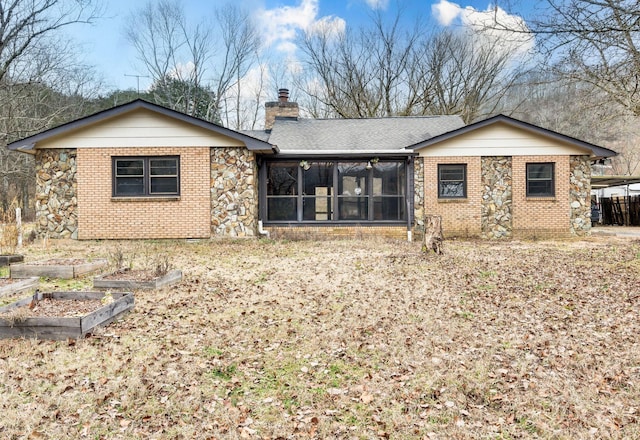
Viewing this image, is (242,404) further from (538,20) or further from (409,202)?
(409,202)

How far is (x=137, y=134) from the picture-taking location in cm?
1213

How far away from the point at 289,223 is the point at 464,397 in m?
10.7

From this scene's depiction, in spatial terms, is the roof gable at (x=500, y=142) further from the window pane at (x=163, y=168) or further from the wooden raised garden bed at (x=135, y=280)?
the wooden raised garden bed at (x=135, y=280)

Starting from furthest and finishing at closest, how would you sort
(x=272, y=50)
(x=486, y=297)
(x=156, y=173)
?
(x=272, y=50) → (x=156, y=173) → (x=486, y=297)

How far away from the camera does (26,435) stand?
2.68 m

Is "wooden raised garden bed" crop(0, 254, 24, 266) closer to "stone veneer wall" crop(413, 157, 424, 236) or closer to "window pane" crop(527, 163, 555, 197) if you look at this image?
"stone veneer wall" crop(413, 157, 424, 236)

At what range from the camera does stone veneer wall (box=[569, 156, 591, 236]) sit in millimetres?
13383

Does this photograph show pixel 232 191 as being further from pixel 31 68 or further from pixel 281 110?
pixel 31 68

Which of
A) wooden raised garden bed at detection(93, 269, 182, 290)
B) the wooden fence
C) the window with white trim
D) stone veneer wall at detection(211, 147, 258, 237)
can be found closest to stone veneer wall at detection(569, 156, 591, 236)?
the wooden fence

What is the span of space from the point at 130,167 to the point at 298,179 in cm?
483

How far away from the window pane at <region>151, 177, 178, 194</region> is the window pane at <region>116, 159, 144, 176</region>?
0.43 metres

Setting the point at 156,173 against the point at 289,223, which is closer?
the point at 156,173

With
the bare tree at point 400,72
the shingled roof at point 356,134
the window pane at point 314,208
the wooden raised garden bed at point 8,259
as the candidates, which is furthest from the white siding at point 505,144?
the bare tree at point 400,72

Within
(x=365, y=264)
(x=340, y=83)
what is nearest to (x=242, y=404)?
(x=365, y=264)
